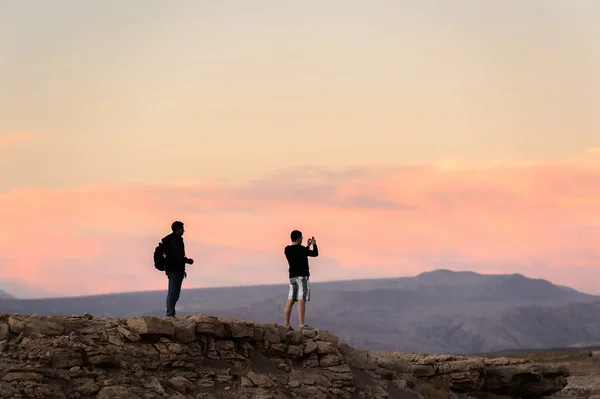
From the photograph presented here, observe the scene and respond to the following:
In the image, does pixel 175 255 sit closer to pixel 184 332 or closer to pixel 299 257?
pixel 184 332

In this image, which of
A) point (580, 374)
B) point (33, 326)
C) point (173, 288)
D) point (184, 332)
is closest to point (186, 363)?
point (184, 332)

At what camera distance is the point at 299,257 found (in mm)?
23656

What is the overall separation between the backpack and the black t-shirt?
3570 millimetres

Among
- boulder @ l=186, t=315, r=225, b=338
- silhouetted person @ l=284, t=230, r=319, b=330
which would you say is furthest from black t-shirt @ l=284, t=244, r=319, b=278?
boulder @ l=186, t=315, r=225, b=338

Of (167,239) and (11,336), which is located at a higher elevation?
(167,239)

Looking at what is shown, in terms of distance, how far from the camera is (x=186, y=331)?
832 inches

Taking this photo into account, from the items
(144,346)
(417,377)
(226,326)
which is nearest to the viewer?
(144,346)

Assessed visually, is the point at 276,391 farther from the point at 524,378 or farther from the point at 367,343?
the point at 367,343

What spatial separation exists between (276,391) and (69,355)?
5002 mm

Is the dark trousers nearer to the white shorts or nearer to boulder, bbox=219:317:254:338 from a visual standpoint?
boulder, bbox=219:317:254:338

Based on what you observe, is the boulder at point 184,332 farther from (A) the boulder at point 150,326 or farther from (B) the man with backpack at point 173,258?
(B) the man with backpack at point 173,258

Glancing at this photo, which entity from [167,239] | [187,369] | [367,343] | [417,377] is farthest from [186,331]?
[367,343]

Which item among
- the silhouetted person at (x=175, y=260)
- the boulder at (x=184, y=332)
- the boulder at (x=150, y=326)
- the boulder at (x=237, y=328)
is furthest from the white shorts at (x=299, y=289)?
the boulder at (x=150, y=326)

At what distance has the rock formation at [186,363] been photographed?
18.9 m
